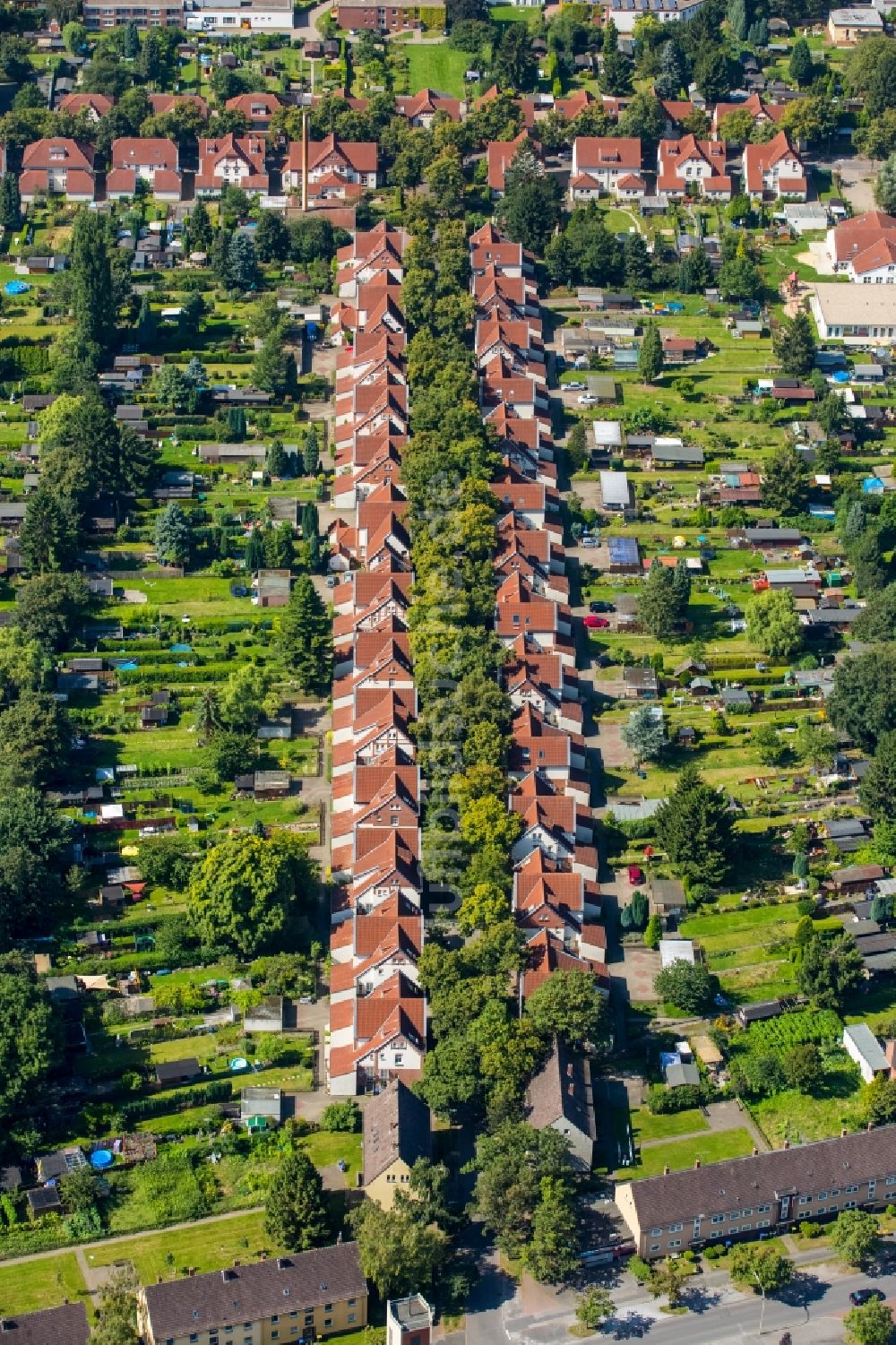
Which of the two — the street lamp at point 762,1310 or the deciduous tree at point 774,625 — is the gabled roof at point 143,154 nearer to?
the deciduous tree at point 774,625

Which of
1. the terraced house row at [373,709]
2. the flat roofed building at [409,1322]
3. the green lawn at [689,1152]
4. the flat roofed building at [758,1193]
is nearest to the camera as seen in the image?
the flat roofed building at [409,1322]

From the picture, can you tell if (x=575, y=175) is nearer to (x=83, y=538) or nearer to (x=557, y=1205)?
(x=83, y=538)

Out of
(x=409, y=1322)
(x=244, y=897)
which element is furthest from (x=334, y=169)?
(x=409, y=1322)

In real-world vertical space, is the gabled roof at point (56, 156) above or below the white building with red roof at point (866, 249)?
above

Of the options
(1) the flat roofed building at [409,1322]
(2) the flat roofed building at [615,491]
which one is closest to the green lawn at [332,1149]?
(1) the flat roofed building at [409,1322]

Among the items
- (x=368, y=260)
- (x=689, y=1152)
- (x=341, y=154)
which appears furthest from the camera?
(x=341, y=154)

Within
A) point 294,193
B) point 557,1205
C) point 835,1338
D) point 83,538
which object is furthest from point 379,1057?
point 294,193

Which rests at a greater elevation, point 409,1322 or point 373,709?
point 373,709

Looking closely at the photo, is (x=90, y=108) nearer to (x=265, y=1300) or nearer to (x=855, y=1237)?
(x=265, y=1300)
